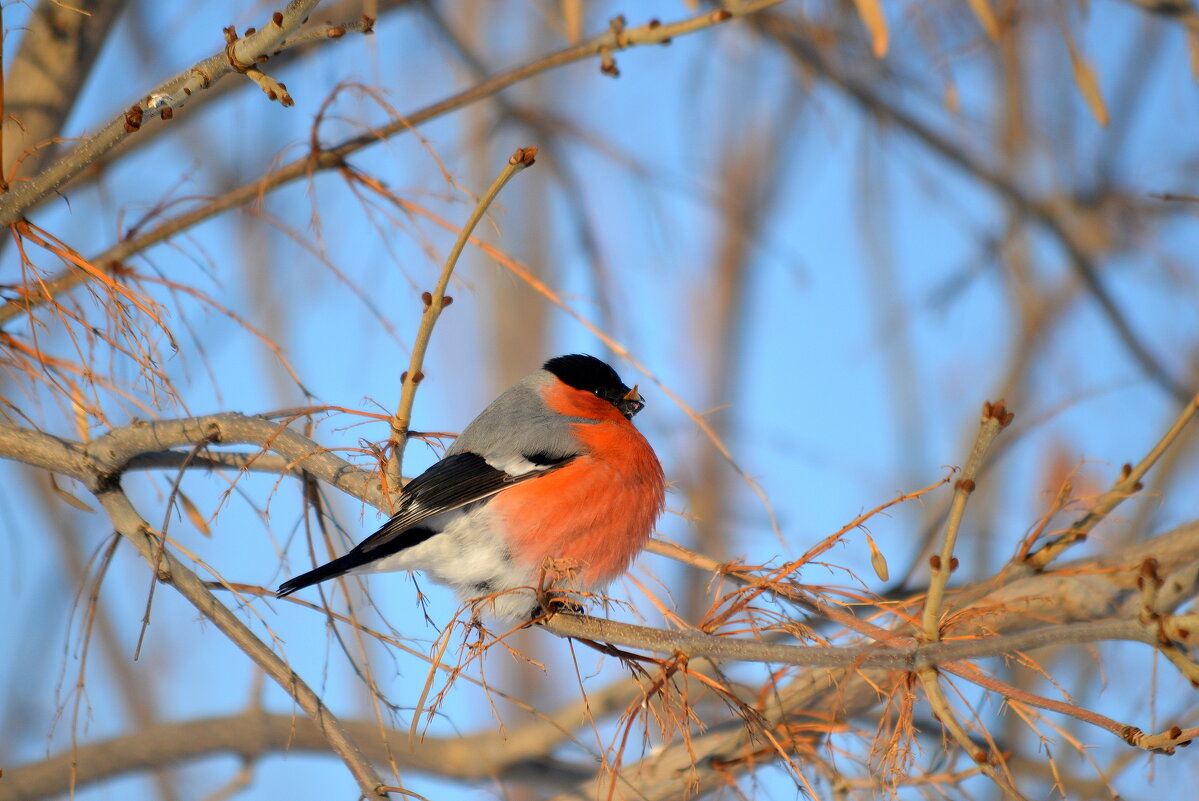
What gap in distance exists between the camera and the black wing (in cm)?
195

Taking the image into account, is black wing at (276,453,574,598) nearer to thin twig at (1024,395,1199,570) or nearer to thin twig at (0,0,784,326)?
thin twig at (0,0,784,326)

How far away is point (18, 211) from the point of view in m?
1.62

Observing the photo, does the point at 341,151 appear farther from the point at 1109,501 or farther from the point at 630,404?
the point at 1109,501

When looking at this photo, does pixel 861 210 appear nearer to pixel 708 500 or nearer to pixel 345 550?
pixel 708 500

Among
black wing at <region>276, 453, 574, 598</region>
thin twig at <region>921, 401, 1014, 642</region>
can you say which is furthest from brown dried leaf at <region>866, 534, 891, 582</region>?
black wing at <region>276, 453, 574, 598</region>

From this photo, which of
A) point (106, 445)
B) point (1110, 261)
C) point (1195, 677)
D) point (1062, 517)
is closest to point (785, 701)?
point (1062, 517)

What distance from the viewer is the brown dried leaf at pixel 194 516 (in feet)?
6.64

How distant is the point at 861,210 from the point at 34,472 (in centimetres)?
325

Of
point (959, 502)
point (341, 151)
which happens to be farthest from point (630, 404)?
point (959, 502)

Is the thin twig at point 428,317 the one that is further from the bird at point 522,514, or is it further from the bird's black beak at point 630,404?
the bird's black beak at point 630,404

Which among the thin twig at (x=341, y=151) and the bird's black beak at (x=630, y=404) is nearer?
the thin twig at (x=341, y=151)

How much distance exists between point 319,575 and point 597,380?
3.72 feet

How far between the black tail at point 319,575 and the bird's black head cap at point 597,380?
1.02 m

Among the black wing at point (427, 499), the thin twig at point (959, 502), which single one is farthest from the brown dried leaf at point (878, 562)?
the black wing at point (427, 499)
